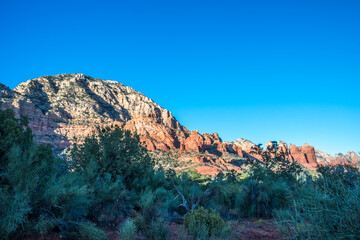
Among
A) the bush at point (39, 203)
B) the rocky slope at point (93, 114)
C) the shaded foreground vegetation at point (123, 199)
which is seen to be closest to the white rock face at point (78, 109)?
the rocky slope at point (93, 114)

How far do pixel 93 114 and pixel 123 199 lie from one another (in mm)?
75323

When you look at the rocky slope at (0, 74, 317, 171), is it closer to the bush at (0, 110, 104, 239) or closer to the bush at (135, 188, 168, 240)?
the bush at (135, 188, 168, 240)

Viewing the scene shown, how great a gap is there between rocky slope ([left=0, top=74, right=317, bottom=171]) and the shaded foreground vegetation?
149ft

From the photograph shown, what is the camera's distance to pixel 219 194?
1361cm

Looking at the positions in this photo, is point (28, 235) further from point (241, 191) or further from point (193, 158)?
point (193, 158)

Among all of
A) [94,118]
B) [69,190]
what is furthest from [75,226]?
[94,118]

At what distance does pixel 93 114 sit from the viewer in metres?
78.2

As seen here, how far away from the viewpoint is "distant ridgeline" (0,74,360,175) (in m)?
68.2

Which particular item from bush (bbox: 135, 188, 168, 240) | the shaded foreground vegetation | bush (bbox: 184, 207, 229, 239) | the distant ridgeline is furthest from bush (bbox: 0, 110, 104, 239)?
the distant ridgeline

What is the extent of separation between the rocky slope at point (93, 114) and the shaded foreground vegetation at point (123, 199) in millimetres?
45357

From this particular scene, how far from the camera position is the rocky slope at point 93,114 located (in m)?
69.4

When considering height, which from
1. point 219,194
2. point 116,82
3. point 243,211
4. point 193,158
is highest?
point 116,82

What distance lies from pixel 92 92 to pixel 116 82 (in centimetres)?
2320

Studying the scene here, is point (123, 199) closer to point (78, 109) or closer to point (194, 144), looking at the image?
point (194, 144)
